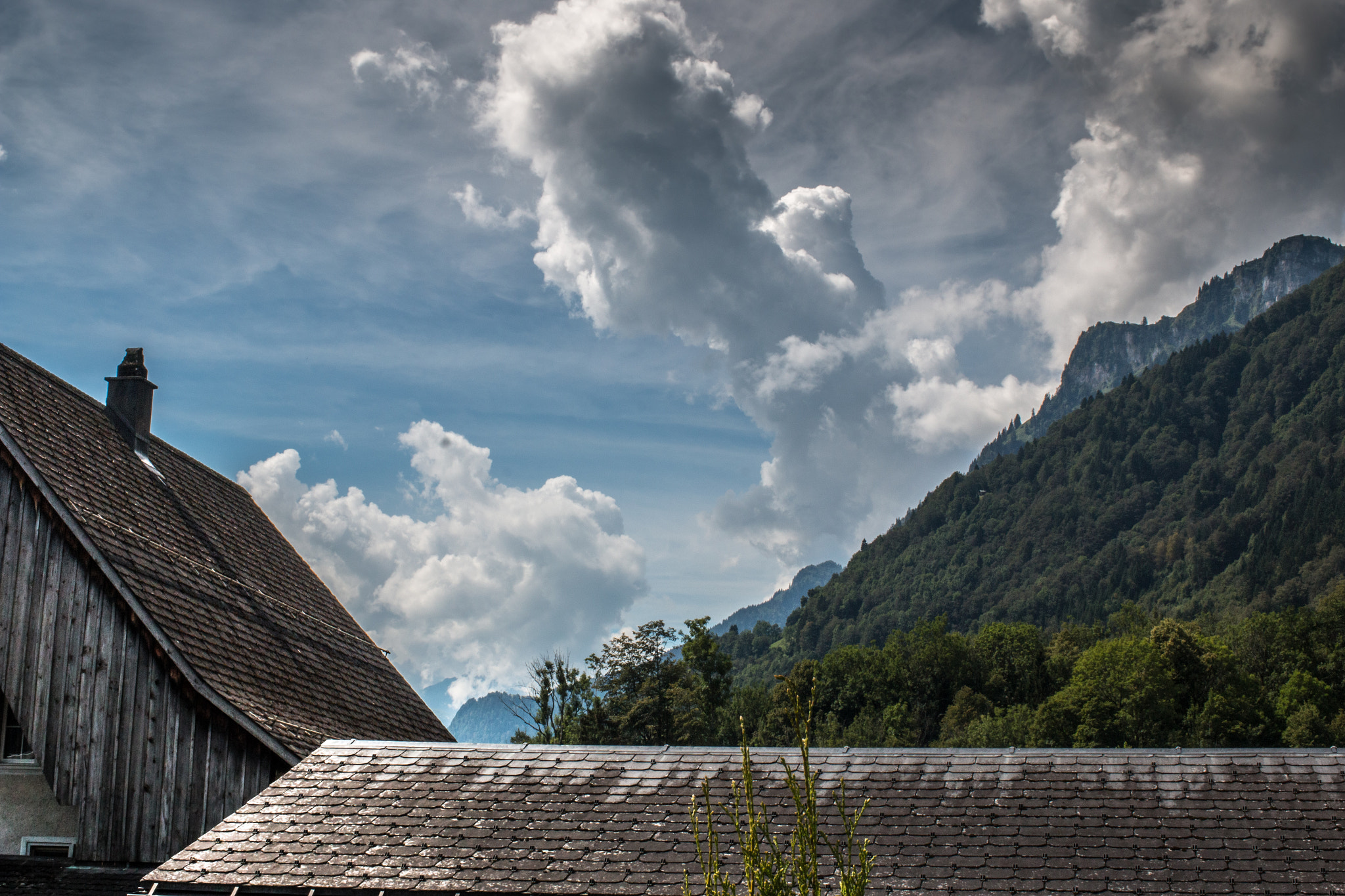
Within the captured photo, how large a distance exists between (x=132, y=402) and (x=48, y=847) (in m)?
9.28


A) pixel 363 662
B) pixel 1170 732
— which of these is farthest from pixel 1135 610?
pixel 363 662

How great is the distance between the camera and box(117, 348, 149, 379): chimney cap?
21.3 meters

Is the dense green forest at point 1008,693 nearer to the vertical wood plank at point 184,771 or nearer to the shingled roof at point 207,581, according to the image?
the shingled roof at point 207,581

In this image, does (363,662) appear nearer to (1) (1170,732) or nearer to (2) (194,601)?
(2) (194,601)

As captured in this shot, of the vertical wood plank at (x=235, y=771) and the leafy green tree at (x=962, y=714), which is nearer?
the vertical wood plank at (x=235, y=771)

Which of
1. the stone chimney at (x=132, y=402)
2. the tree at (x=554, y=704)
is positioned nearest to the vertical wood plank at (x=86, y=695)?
the stone chimney at (x=132, y=402)

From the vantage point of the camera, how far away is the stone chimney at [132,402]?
67.7 ft

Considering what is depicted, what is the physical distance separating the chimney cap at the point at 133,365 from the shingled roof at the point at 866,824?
11310mm

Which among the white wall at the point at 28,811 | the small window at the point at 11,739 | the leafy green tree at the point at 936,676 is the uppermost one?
the leafy green tree at the point at 936,676

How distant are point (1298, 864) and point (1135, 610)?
120259mm

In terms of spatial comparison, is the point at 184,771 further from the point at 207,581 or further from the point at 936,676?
the point at 936,676

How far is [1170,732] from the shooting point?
79938 millimetres

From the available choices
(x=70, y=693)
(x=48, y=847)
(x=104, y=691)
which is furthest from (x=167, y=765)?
(x=48, y=847)

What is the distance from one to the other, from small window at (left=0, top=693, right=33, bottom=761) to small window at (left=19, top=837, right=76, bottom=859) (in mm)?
1264
